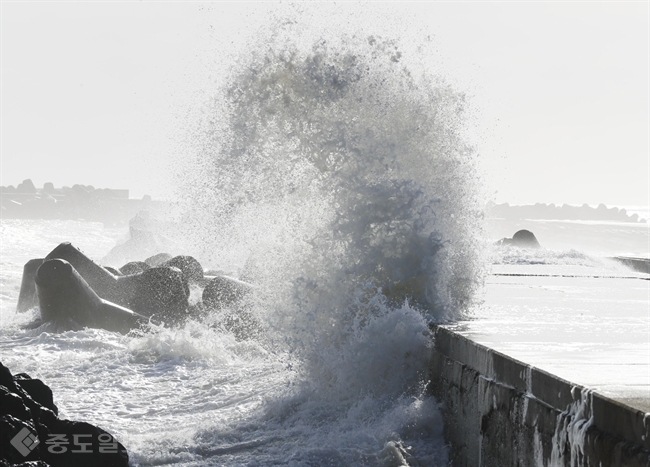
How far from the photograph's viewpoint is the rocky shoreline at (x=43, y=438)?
11.1ft

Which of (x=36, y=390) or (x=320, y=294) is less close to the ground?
(x=320, y=294)

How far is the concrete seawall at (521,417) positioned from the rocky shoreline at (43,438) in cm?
167

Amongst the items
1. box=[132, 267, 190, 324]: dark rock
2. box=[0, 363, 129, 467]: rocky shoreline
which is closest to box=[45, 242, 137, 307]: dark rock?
box=[132, 267, 190, 324]: dark rock

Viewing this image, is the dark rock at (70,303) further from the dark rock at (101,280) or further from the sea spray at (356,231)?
the sea spray at (356,231)

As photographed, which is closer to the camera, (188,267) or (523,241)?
(188,267)

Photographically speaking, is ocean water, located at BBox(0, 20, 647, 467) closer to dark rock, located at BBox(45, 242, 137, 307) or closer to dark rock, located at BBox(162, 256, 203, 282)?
dark rock, located at BBox(45, 242, 137, 307)

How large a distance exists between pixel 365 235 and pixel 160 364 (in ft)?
8.32

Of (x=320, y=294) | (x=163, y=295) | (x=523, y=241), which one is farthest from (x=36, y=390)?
(x=523, y=241)

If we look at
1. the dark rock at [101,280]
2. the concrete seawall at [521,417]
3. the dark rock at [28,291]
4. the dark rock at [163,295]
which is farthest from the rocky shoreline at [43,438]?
the dark rock at [28,291]

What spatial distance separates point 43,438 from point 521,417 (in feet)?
7.18

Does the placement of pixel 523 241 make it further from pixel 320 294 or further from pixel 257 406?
pixel 257 406

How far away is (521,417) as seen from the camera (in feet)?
10.1

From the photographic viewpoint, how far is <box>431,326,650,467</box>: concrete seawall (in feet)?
7.80

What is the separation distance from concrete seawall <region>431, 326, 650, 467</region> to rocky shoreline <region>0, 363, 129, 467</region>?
1.67m
